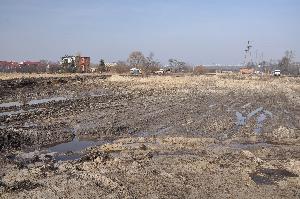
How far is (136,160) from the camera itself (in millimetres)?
11125

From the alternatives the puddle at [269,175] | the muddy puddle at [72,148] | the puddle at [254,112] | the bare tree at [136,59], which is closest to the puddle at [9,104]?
the muddy puddle at [72,148]

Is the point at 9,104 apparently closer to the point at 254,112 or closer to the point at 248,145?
the point at 254,112

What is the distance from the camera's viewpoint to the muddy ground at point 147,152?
8.81m

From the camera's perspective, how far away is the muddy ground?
8812 millimetres

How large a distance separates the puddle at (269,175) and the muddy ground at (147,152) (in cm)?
2

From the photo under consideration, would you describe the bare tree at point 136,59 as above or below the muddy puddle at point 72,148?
above

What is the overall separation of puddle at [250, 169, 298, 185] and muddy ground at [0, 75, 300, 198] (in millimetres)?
25

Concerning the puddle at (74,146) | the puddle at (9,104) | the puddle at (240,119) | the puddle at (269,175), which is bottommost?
the puddle at (269,175)

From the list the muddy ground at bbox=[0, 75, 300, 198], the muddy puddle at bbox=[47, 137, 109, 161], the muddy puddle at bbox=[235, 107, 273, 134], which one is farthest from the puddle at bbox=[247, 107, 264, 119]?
the muddy puddle at bbox=[47, 137, 109, 161]

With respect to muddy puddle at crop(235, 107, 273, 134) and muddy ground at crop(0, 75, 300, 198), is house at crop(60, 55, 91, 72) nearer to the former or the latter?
muddy ground at crop(0, 75, 300, 198)

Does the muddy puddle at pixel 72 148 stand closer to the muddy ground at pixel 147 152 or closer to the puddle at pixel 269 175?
the muddy ground at pixel 147 152

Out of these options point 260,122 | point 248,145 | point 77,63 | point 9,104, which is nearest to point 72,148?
point 248,145

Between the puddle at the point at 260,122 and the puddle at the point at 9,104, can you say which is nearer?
the puddle at the point at 260,122

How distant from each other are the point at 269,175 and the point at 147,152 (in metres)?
3.68
